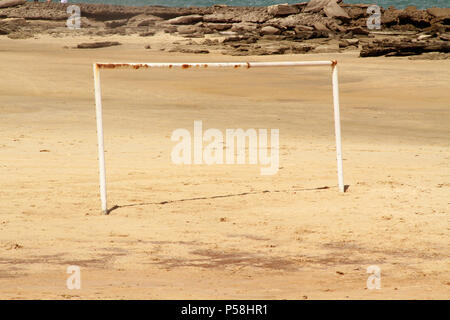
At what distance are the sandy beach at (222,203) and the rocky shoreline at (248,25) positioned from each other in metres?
12.4

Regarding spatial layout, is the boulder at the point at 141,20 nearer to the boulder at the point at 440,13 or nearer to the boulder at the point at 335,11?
the boulder at the point at 335,11

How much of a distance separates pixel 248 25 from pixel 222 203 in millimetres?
29144

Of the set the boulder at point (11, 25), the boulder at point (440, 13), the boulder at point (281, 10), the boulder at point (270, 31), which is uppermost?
the boulder at point (281, 10)

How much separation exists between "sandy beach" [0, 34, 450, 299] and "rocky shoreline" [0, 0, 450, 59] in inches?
490

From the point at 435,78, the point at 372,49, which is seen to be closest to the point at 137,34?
the point at 372,49

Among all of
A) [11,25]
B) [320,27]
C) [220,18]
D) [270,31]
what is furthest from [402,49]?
[11,25]

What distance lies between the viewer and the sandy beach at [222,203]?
5.90 metres

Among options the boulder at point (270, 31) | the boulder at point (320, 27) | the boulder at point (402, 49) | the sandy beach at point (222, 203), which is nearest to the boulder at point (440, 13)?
the boulder at point (320, 27)

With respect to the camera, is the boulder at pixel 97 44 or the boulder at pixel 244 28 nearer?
the boulder at pixel 97 44

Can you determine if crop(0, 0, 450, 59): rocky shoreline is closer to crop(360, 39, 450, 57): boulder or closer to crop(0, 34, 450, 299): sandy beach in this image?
crop(360, 39, 450, 57): boulder

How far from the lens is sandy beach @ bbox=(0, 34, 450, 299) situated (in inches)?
232

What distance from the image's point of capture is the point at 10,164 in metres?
10.4

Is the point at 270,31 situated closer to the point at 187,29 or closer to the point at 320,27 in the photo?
the point at 320,27

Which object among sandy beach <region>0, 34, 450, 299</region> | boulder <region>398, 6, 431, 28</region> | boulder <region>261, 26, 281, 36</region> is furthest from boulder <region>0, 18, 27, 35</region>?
sandy beach <region>0, 34, 450, 299</region>
